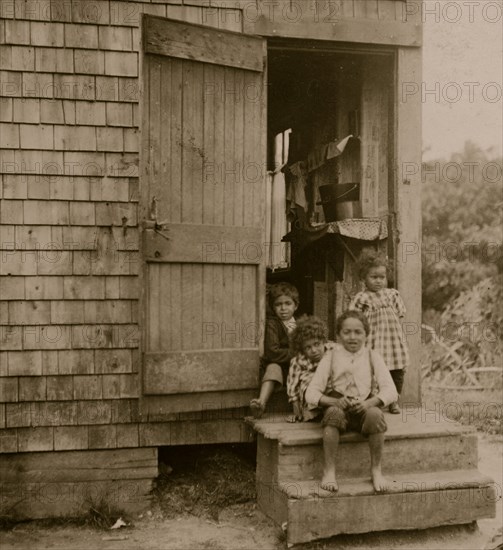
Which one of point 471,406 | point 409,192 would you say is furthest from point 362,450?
point 471,406

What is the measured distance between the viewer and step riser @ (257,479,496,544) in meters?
4.11

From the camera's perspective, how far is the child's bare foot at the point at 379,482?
419 cm

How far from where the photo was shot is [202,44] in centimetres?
456

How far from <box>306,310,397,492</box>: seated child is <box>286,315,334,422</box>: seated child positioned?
19 cm

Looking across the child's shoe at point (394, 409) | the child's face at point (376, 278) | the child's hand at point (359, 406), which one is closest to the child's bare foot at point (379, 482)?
the child's hand at point (359, 406)

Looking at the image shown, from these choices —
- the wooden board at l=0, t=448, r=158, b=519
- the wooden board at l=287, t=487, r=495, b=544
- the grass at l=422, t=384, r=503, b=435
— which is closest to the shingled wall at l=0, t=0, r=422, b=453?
the wooden board at l=0, t=448, r=158, b=519

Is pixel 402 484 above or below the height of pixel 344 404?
below

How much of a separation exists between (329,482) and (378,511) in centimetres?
38

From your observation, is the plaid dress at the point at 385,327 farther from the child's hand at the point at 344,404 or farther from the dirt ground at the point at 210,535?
the dirt ground at the point at 210,535

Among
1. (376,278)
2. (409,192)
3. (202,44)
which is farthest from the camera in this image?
(409,192)

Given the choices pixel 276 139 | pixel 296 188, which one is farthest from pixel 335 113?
pixel 276 139

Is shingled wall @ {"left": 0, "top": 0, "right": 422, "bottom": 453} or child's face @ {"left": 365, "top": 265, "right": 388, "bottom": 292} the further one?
child's face @ {"left": 365, "top": 265, "right": 388, "bottom": 292}

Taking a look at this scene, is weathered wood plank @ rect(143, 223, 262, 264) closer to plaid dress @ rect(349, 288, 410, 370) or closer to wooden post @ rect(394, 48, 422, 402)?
plaid dress @ rect(349, 288, 410, 370)

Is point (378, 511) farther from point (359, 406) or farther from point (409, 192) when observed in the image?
point (409, 192)
